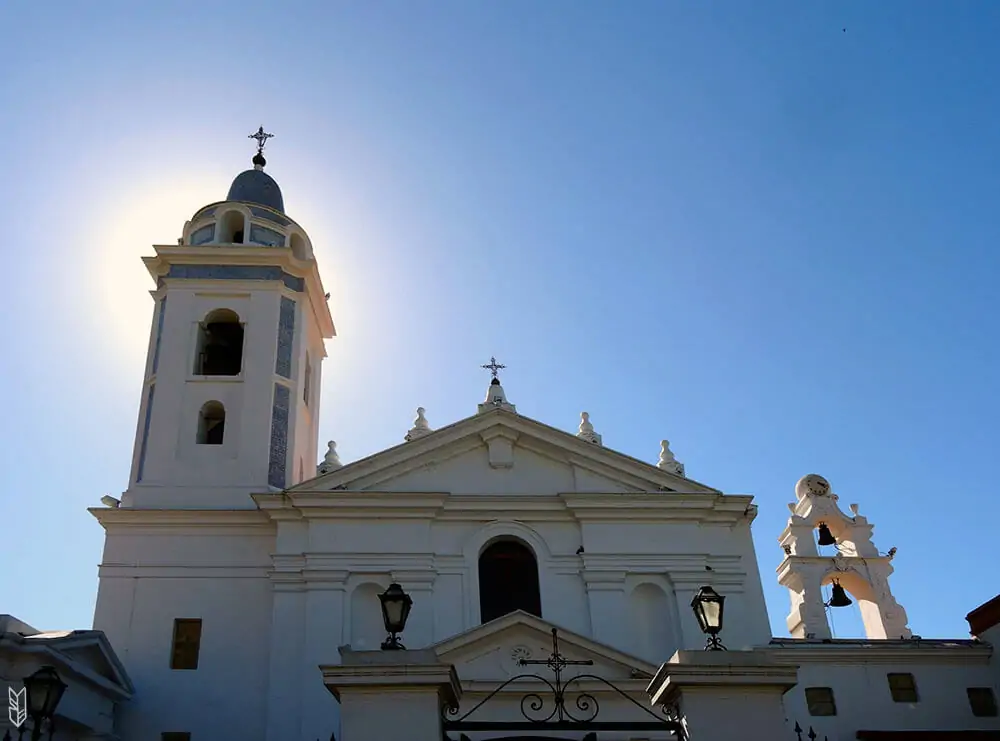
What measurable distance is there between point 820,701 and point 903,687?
189 centimetres

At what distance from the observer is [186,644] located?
815 inches

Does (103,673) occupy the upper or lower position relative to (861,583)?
lower

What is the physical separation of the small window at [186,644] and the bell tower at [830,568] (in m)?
13.4

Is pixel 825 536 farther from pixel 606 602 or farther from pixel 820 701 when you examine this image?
pixel 606 602

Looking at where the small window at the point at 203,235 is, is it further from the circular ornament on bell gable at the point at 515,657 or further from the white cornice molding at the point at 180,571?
the circular ornament on bell gable at the point at 515,657

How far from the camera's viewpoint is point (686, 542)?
21.8 meters

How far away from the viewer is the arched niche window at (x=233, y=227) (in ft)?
90.4

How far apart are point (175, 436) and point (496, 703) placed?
10377mm

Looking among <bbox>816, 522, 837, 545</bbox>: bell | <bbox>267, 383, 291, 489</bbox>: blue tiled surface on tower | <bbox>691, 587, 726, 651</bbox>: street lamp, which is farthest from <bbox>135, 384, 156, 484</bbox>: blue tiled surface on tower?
<bbox>816, 522, 837, 545</bbox>: bell

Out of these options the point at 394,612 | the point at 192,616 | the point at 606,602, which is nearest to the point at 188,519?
the point at 192,616

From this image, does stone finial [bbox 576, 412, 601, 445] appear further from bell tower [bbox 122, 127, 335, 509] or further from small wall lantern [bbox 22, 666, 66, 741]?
small wall lantern [bbox 22, 666, 66, 741]

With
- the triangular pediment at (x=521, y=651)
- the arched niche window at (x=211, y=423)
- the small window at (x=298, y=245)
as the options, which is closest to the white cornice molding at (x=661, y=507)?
the triangular pediment at (x=521, y=651)

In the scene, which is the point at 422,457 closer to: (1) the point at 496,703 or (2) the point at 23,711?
(1) the point at 496,703

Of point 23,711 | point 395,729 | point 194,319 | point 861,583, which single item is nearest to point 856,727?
point 861,583
